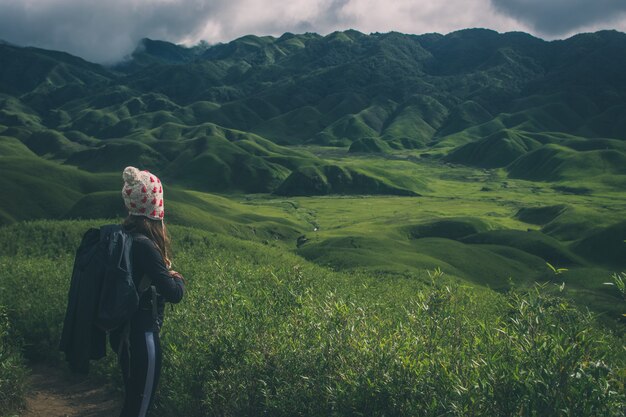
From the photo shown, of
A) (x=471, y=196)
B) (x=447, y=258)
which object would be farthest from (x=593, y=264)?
(x=471, y=196)

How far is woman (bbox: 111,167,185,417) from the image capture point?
8.64 m

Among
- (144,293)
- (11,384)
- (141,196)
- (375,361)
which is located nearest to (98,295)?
(144,293)

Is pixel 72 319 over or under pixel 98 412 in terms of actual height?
over

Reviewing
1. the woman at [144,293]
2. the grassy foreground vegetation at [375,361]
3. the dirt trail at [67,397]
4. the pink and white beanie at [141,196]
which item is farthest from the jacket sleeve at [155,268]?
the dirt trail at [67,397]

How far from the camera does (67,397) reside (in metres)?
14.4

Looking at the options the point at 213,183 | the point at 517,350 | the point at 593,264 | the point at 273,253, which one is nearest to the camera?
the point at 517,350

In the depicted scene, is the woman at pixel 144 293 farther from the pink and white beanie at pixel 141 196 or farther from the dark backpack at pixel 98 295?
the dark backpack at pixel 98 295

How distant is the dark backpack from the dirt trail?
4.95 m

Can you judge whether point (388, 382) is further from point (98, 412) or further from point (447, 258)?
point (447, 258)

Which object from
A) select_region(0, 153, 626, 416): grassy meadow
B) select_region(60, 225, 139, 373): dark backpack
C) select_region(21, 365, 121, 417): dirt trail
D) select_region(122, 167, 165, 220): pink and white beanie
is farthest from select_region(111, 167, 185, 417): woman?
select_region(21, 365, 121, 417): dirt trail

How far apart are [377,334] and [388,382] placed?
1399 millimetres

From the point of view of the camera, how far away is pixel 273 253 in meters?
53.8

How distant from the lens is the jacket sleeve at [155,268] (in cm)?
857

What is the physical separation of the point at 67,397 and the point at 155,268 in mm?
7757
